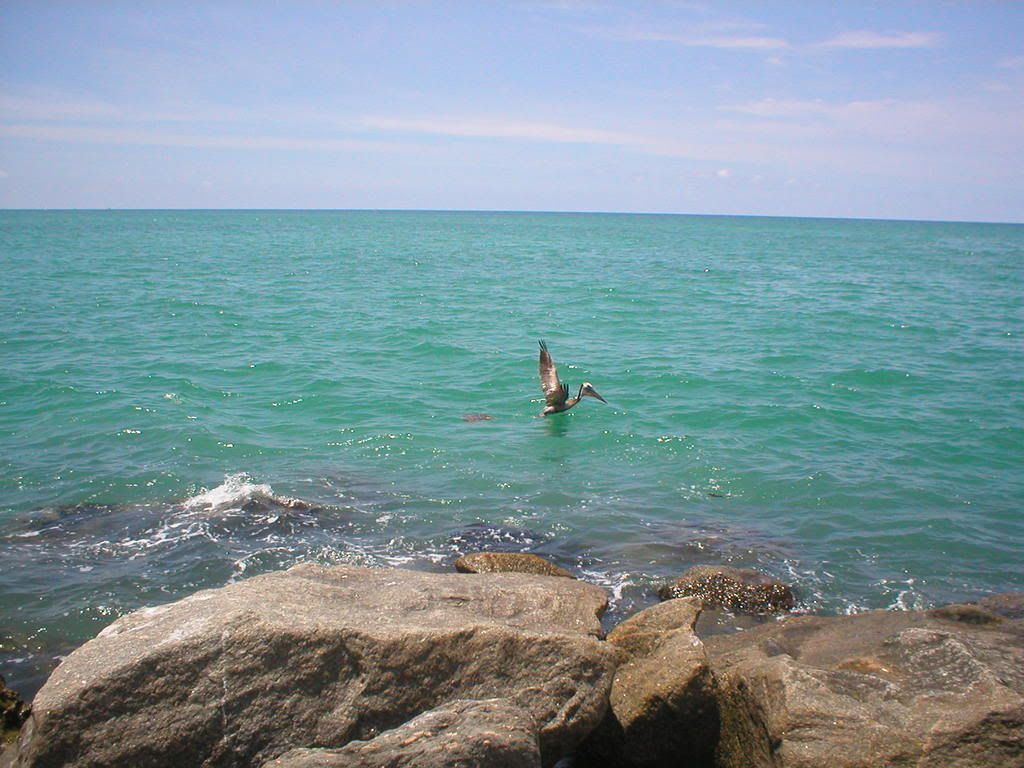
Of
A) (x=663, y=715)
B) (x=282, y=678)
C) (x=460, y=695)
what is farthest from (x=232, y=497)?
(x=663, y=715)

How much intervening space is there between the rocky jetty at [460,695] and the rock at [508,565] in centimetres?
290

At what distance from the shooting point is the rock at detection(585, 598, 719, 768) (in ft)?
19.0

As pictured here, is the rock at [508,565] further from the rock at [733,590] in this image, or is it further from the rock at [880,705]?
the rock at [880,705]

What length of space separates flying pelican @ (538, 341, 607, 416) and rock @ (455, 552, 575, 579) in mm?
8160

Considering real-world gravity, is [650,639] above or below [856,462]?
above

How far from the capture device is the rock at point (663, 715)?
228 inches

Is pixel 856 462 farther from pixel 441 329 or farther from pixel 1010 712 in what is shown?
pixel 441 329

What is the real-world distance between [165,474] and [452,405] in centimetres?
723

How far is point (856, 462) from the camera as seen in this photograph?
15.5m

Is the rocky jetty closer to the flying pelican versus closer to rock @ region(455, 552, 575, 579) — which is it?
rock @ region(455, 552, 575, 579)

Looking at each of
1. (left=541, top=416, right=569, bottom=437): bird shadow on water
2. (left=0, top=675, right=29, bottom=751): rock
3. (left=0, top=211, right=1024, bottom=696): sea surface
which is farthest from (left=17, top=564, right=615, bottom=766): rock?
(left=541, top=416, right=569, bottom=437): bird shadow on water

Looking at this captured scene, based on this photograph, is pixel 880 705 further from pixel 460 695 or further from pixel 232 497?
pixel 232 497

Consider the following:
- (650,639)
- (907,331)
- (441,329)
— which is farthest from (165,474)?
(907,331)

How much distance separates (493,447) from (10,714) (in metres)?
10.7
